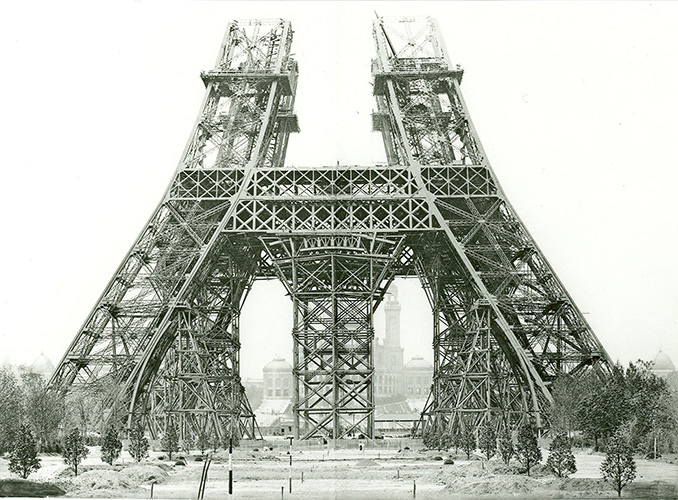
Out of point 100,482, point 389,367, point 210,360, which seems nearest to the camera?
point 100,482

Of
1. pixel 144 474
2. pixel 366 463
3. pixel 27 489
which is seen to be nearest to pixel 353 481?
pixel 366 463

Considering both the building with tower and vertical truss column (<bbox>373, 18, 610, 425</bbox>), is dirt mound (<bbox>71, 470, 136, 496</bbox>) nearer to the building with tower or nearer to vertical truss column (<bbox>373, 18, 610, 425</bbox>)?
vertical truss column (<bbox>373, 18, 610, 425</bbox>)

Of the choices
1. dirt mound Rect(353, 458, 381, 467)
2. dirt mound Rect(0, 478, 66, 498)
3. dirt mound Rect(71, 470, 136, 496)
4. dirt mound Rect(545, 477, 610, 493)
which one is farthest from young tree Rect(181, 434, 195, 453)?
dirt mound Rect(545, 477, 610, 493)

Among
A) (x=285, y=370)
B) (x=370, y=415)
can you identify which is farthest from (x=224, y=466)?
(x=285, y=370)

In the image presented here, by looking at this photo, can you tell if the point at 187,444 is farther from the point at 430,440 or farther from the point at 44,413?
the point at 430,440

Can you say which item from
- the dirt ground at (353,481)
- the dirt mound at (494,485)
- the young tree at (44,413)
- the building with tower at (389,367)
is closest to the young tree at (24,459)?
the dirt ground at (353,481)
